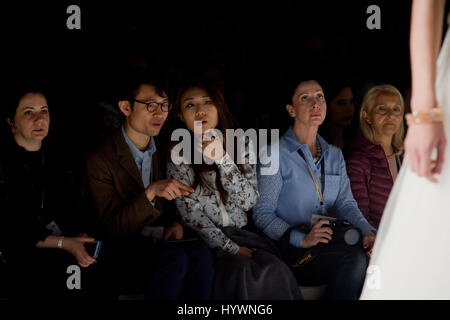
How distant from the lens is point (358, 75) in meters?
2.82

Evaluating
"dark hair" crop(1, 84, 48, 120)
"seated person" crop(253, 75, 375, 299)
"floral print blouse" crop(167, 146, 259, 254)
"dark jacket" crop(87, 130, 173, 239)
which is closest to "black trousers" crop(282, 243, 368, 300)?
"seated person" crop(253, 75, 375, 299)

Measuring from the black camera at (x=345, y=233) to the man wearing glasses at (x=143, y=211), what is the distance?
0.54m

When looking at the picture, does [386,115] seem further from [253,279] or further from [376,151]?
[253,279]

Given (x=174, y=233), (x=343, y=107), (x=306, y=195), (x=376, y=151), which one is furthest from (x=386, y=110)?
(x=174, y=233)

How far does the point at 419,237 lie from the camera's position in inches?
41.9

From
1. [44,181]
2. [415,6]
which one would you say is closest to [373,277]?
[415,6]

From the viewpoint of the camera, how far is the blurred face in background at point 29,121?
1895 mm

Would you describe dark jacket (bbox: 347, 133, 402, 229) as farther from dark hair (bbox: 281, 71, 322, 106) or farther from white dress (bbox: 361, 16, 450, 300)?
white dress (bbox: 361, 16, 450, 300)

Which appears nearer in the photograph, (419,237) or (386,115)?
(419,237)

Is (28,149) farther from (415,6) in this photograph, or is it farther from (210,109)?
(415,6)

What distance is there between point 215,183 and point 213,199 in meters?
0.07

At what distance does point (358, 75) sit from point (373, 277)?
6.29ft

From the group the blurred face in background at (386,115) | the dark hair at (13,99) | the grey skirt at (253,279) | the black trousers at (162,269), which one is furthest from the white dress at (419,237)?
the dark hair at (13,99)

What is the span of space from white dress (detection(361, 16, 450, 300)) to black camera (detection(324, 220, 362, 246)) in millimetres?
791
